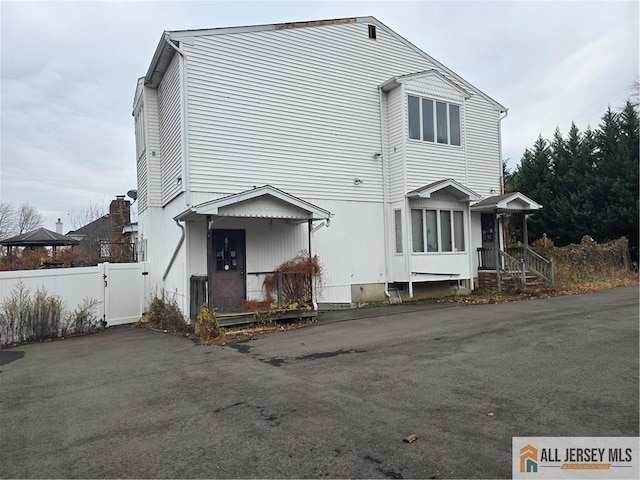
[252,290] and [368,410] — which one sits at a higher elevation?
[252,290]

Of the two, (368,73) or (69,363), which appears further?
(368,73)

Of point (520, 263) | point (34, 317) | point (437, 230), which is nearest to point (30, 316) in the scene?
point (34, 317)

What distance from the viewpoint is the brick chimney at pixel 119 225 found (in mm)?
19859

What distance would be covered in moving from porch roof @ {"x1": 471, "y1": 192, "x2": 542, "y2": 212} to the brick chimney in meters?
14.6

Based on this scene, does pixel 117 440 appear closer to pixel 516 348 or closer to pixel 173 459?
pixel 173 459

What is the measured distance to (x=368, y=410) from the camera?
496cm

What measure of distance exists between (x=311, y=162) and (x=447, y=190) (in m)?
4.72

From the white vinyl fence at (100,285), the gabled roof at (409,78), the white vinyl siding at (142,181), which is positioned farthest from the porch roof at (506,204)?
the white vinyl fence at (100,285)

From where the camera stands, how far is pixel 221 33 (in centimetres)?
1260

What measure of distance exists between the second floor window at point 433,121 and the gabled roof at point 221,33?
223cm

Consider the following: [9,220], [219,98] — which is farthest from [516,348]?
[9,220]

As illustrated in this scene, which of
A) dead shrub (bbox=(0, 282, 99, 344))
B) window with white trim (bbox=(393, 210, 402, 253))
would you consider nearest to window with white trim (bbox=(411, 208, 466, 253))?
window with white trim (bbox=(393, 210, 402, 253))

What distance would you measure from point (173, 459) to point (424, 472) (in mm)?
2170

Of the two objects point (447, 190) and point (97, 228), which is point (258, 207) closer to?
point (447, 190)
